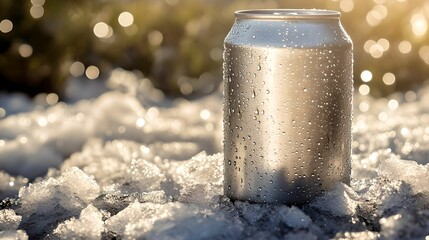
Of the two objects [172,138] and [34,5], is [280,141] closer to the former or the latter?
[172,138]

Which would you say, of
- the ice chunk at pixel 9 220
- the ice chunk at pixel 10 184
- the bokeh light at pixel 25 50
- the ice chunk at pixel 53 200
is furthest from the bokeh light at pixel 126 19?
the ice chunk at pixel 9 220

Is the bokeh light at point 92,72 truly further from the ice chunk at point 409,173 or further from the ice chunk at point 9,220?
the ice chunk at point 409,173

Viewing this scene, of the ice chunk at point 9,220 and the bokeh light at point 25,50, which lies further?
the bokeh light at point 25,50

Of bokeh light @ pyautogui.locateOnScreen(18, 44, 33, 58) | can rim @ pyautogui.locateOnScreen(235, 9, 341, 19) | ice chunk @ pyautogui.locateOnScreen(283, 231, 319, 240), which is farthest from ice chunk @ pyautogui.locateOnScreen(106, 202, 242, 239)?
bokeh light @ pyautogui.locateOnScreen(18, 44, 33, 58)

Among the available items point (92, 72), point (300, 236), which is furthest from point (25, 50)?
point (300, 236)

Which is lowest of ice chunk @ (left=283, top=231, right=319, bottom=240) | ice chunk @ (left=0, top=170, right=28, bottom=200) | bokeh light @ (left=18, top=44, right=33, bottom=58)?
ice chunk @ (left=0, top=170, right=28, bottom=200)

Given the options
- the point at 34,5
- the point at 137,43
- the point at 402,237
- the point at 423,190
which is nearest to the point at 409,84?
the point at 137,43

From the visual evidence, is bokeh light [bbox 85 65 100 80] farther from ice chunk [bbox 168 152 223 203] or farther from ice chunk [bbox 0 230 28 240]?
ice chunk [bbox 0 230 28 240]
